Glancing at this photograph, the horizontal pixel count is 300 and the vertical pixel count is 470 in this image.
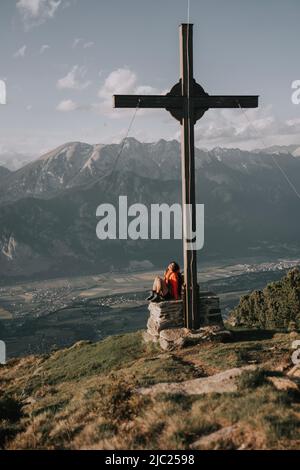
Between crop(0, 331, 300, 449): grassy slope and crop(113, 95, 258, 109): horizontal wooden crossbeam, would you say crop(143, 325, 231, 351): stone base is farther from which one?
crop(113, 95, 258, 109): horizontal wooden crossbeam

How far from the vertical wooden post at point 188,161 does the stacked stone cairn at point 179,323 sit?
0.38 meters

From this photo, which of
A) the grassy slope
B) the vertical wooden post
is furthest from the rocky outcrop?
the vertical wooden post

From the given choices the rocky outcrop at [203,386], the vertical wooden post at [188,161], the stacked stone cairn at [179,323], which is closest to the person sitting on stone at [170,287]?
the stacked stone cairn at [179,323]

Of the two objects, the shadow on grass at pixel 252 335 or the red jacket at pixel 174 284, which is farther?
the red jacket at pixel 174 284

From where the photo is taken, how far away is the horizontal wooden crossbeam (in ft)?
53.5

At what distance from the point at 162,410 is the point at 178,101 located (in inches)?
453

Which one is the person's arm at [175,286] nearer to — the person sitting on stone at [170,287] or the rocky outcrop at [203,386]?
→ the person sitting on stone at [170,287]

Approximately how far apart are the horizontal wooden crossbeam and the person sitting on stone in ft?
19.3

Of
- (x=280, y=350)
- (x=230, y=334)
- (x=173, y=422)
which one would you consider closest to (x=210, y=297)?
(x=230, y=334)

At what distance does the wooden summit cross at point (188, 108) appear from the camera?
16547 mm

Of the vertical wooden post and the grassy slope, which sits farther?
the vertical wooden post

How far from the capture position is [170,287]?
58.2 ft

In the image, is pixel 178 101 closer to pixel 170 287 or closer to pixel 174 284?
pixel 174 284
